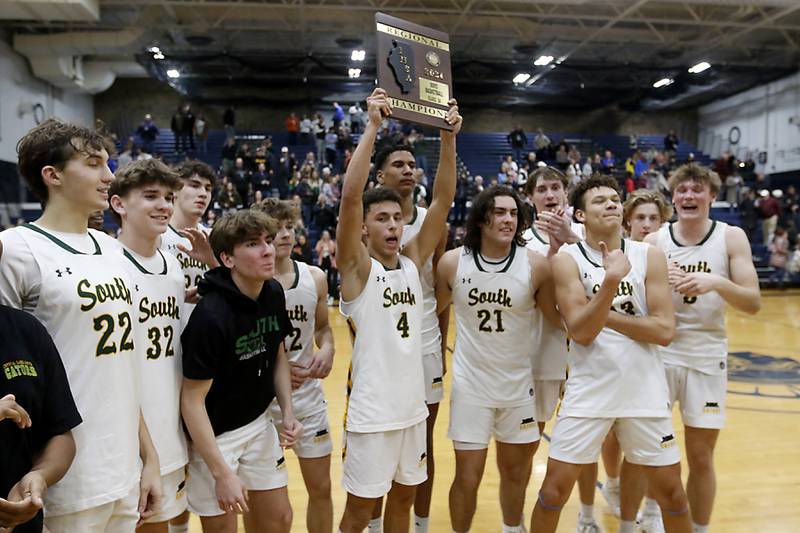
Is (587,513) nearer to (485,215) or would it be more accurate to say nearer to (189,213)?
(485,215)

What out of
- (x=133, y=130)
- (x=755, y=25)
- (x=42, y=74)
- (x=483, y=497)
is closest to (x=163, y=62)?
(x=42, y=74)

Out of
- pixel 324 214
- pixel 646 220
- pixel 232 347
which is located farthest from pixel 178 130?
pixel 232 347

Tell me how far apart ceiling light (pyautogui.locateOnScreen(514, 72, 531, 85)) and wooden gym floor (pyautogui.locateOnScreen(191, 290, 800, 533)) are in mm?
19091

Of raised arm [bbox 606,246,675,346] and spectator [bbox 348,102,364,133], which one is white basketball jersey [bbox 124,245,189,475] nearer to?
raised arm [bbox 606,246,675,346]

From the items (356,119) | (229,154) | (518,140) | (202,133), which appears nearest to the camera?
(229,154)

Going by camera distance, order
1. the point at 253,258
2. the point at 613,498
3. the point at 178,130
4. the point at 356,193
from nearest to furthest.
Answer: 1. the point at 253,258
2. the point at 356,193
3. the point at 613,498
4. the point at 178,130

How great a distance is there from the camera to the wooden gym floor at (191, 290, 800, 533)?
4.41m

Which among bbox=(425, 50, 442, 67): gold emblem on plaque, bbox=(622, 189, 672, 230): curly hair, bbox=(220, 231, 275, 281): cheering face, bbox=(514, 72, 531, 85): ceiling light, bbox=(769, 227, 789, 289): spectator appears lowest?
bbox=(769, 227, 789, 289): spectator

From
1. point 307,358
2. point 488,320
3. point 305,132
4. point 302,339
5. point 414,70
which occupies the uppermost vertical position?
point 305,132

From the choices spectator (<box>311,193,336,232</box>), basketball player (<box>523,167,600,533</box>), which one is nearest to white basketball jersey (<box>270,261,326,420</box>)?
basketball player (<box>523,167,600,533</box>)

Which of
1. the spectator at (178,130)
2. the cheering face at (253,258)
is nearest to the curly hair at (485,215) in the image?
the cheering face at (253,258)

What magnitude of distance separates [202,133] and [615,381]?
22848 millimetres

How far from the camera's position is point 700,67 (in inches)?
984

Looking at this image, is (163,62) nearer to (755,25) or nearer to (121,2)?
(121,2)
